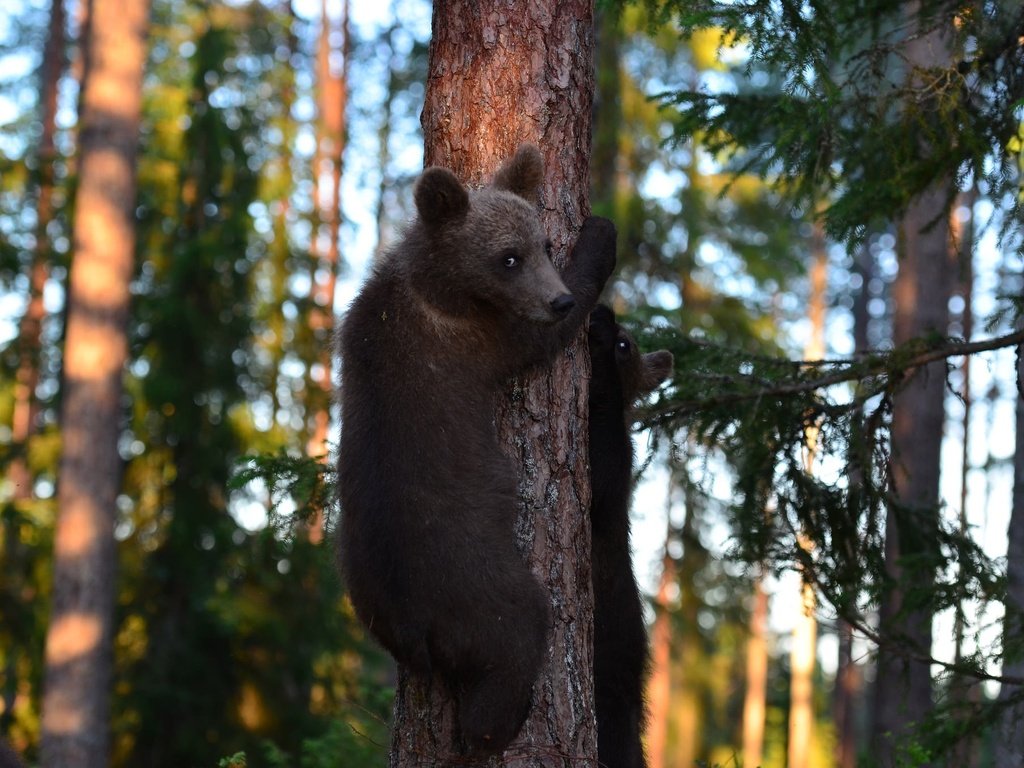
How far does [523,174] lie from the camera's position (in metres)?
4.66

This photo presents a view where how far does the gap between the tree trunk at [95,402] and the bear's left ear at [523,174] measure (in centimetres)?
837

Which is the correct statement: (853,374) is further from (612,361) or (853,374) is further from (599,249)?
(599,249)

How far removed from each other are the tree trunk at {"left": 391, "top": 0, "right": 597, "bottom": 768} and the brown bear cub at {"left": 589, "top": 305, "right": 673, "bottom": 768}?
62 cm

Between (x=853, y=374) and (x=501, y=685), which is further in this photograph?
(x=853, y=374)

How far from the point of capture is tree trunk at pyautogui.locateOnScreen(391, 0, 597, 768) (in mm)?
4246

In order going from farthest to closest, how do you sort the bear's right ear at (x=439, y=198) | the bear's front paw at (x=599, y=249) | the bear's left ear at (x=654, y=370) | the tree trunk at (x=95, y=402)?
1. the tree trunk at (x=95, y=402)
2. the bear's left ear at (x=654, y=370)
3. the bear's front paw at (x=599, y=249)
4. the bear's right ear at (x=439, y=198)

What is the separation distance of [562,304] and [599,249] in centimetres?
49

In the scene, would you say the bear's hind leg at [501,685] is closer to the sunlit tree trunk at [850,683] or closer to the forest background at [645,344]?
the forest background at [645,344]

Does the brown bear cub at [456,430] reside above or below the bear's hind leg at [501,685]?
above

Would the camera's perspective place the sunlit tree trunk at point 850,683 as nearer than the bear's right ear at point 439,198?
No

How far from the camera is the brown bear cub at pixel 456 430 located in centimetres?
397

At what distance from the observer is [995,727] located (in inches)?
284

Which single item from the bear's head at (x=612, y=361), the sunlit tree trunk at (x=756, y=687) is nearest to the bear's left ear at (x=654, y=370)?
the bear's head at (x=612, y=361)

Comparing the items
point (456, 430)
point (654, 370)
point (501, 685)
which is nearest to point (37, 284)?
point (654, 370)
